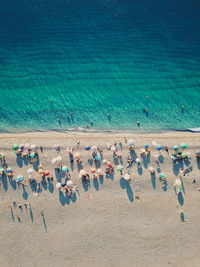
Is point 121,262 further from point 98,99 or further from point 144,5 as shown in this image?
point 144,5

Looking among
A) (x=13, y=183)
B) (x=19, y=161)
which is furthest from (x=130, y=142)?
(x=13, y=183)

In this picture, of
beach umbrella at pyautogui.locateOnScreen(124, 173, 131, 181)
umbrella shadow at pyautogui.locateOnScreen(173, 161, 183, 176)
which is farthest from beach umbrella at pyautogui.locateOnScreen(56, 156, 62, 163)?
umbrella shadow at pyautogui.locateOnScreen(173, 161, 183, 176)

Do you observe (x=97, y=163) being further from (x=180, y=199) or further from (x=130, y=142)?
(x=180, y=199)

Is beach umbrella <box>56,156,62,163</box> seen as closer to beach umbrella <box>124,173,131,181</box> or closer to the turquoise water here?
the turquoise water

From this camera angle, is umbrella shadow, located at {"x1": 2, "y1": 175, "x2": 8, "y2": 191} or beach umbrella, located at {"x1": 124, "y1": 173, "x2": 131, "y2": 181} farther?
umbrella shadow, located at {"x1": 2, "y1": 175, "x2": 8, "y2": 191}

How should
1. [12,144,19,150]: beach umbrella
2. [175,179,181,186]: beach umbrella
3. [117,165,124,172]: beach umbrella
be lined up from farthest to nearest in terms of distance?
[12,144,19,150]: beach umbrella, [117,165,124,172]: beach umbrella, [175,179,181,186]: beach umbrella

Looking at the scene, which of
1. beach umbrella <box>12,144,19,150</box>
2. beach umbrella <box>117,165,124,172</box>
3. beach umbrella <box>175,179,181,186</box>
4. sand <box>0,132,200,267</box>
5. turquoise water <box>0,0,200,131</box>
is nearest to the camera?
sand <box>0,132,200,267</box>

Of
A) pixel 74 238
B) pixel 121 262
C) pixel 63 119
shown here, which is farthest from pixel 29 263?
pixel 63 119

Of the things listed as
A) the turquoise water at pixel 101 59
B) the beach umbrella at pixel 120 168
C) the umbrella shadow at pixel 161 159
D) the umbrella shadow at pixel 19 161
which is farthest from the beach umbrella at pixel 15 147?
the umbrella shadow at pixel 161 159
